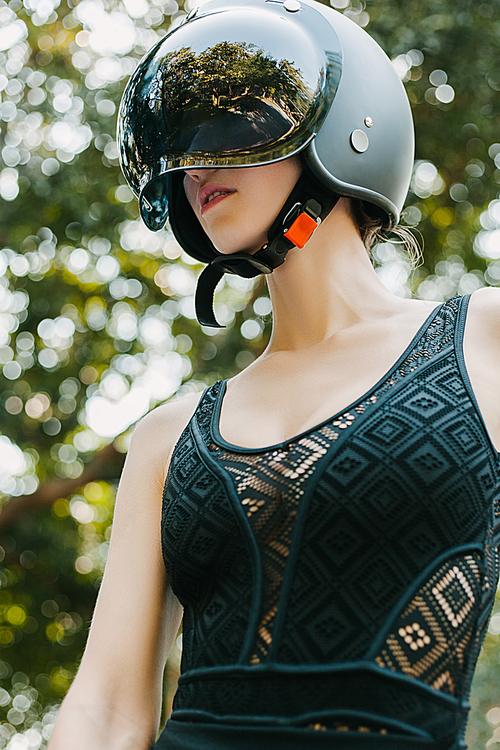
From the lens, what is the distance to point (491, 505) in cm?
127

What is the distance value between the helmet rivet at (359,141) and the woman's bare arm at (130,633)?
0.78 m

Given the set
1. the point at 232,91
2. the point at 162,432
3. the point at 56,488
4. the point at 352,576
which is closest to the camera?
the point at 352,576

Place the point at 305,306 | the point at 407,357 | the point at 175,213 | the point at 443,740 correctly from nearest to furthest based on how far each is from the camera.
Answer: the point at 443,740 → the point at 407,357 → the point at 305,306 → the point at 175,213

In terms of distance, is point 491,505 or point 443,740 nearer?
point 443,740

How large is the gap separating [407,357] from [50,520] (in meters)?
6.18

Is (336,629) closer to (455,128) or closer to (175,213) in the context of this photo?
(175,213)

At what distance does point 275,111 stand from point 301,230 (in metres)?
0.26

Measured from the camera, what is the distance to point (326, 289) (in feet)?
5.72

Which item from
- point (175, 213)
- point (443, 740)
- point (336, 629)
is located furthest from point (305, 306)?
point (443, 740)

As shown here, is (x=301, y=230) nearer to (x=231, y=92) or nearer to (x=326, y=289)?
(x=326, y=289)

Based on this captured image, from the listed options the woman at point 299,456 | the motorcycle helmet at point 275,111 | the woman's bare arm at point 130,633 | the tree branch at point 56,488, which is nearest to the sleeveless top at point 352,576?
the woman at point 299,456

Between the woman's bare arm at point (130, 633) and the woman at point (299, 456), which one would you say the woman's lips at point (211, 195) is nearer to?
the woman at point (299, 456)

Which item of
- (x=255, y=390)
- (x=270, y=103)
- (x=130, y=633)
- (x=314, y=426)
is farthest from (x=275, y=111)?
(x=130, y=633)

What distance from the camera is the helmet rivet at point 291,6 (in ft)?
6.04
